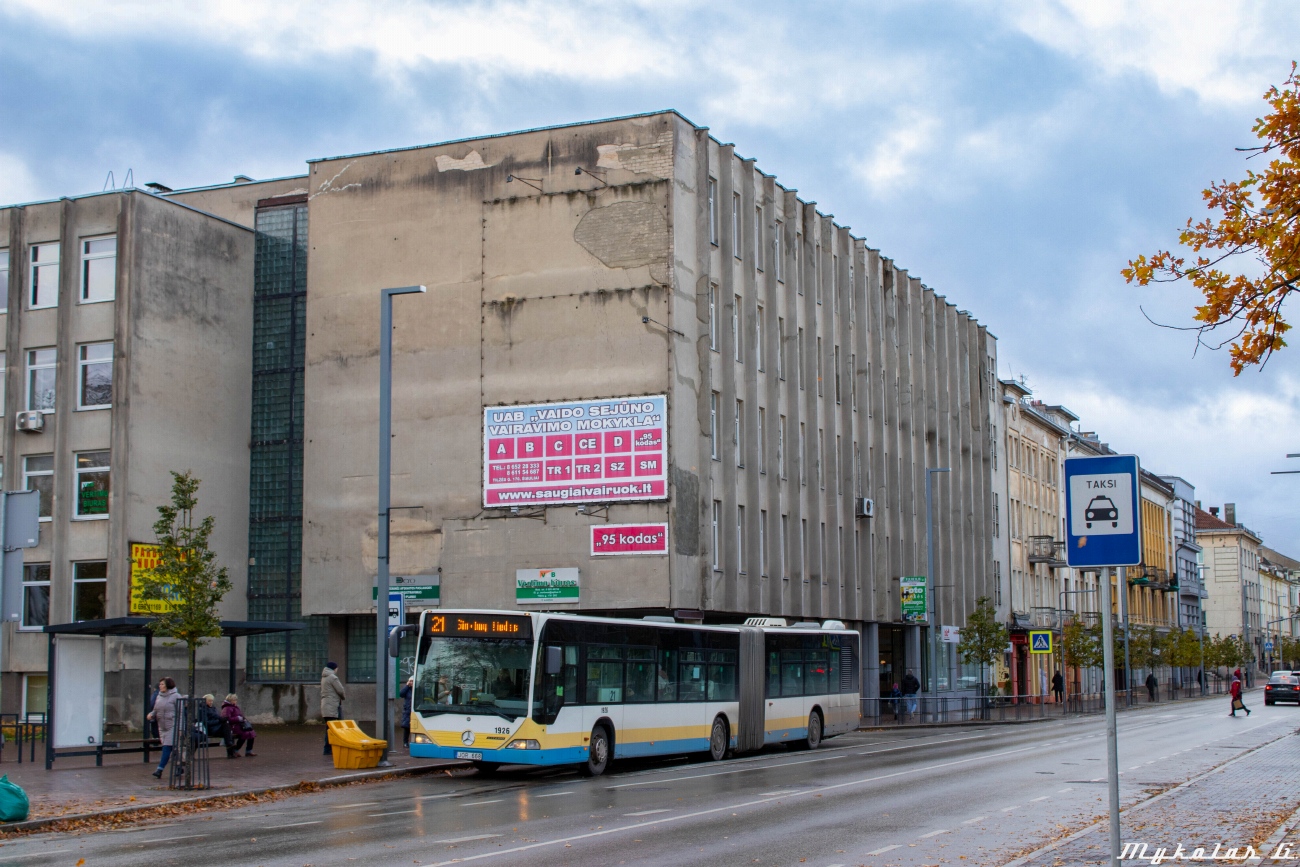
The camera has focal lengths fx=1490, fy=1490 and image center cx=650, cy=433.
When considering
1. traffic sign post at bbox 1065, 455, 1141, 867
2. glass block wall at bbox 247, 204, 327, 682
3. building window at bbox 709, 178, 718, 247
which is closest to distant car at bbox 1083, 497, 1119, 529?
traffic sign post at bbox 1065, 455, 1141, 867

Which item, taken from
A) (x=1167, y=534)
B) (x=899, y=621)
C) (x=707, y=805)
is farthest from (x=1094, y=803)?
(x=1167, y=534)

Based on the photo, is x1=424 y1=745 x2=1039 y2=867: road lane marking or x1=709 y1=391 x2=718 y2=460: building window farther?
x1=709 y1=391 x2=718 y2=460: building window

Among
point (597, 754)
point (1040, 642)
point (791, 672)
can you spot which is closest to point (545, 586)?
point (791, 672)

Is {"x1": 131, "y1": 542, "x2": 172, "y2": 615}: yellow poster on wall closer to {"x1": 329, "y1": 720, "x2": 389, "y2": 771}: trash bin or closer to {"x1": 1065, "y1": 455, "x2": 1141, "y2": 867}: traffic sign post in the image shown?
{"x1": 329, "y1": 720, "x2": 389, "y2": 771}: trash bin

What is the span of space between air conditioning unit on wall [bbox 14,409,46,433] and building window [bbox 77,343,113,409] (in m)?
1.14

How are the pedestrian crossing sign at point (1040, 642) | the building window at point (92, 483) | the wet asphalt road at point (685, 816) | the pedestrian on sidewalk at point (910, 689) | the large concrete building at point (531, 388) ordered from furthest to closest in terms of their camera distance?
the pedestrian crossing sign at point (1040, 642)
the pedestrian on sidewalk at point (910, 689)
the building window at point (92, 483)
the large concrete building at point (531, 388)
the wet asphalt road at point (685, 816)

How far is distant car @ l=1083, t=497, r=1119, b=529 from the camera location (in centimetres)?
985

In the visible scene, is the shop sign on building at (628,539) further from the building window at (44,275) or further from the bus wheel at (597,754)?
the building window at (44,275)

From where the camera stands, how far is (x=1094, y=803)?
753 inches

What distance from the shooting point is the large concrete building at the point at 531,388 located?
4091 cm

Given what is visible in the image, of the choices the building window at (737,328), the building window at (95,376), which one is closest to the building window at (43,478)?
the building window at (95,376)

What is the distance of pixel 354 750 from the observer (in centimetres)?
2616

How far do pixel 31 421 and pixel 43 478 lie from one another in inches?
67.3

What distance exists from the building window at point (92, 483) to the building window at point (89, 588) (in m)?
1.49
